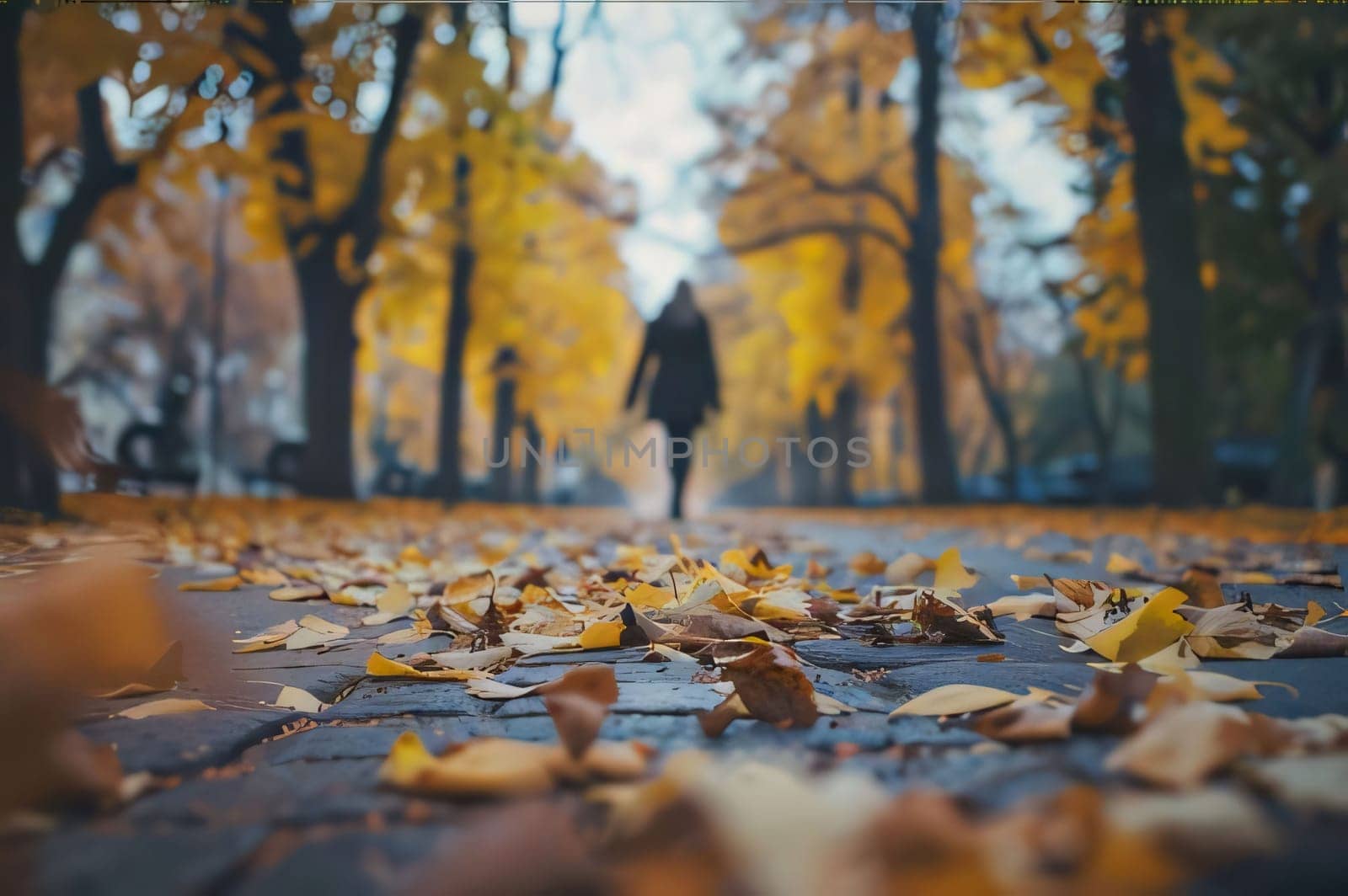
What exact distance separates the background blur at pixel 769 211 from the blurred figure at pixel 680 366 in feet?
3.92

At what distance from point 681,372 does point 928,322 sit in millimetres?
5270

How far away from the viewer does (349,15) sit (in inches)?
250

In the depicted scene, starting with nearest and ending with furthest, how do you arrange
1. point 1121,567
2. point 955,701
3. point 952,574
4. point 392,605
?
point 955,701 → point 952,574 → point 392,605 → point 1121,567

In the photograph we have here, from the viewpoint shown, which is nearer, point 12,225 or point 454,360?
point 12,225

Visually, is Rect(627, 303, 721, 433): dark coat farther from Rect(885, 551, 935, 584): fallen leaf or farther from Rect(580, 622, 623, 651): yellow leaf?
Rect(580, 622, 623, 651): yellow leaf

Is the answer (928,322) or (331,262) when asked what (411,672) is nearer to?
(331,262)

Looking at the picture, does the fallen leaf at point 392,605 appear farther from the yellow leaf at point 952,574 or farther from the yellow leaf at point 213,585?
the yellow leaf at point 952,574

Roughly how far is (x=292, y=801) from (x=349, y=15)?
6604 mm

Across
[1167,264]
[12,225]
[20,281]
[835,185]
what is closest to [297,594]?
[20,281]

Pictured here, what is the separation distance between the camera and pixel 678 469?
9.11 metres

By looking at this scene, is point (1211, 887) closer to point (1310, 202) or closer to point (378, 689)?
point (378, 689)

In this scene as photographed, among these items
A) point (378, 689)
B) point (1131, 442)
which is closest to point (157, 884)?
point (378, 689)

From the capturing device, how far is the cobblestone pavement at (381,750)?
0.88 m

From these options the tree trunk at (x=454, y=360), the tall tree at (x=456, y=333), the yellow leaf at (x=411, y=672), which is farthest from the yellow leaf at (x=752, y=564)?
the tree trunk at (x=454, y=360)
